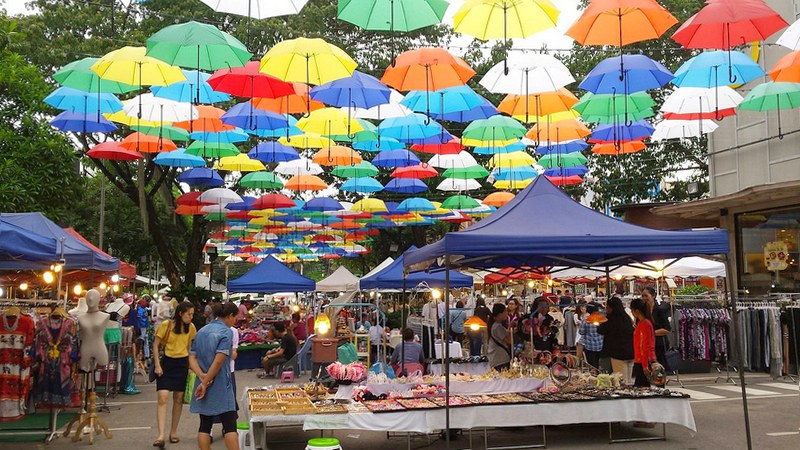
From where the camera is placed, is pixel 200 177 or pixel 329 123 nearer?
pixel 329 123

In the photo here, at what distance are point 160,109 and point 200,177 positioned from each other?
693 cm

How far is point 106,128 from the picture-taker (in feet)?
48.2

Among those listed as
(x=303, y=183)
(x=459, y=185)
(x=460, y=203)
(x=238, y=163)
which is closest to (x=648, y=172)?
(x=460, y=203)

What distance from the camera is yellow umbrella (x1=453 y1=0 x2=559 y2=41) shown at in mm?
10664

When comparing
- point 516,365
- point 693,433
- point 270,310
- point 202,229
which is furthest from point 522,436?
point 270,310

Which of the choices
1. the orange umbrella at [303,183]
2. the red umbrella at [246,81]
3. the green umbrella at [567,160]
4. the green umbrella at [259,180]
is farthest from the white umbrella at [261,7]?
the green umbrella at [259,180]

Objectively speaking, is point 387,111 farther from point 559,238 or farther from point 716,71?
point 559,238

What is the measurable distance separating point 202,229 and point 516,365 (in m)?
20.7

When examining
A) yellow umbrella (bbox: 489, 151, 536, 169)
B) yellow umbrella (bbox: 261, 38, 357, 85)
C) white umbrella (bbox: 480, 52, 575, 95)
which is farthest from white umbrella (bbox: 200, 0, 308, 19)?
yellow umbrella (bbox: 489, 151, 536, 169)

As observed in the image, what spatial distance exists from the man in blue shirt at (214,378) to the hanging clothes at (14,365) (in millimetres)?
3341

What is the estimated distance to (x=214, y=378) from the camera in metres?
7.49

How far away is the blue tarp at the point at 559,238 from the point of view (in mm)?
8711

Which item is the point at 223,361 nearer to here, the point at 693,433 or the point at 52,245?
the point at 52,245

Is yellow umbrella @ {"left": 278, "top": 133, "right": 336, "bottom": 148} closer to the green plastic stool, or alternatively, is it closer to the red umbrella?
the red umbrella
